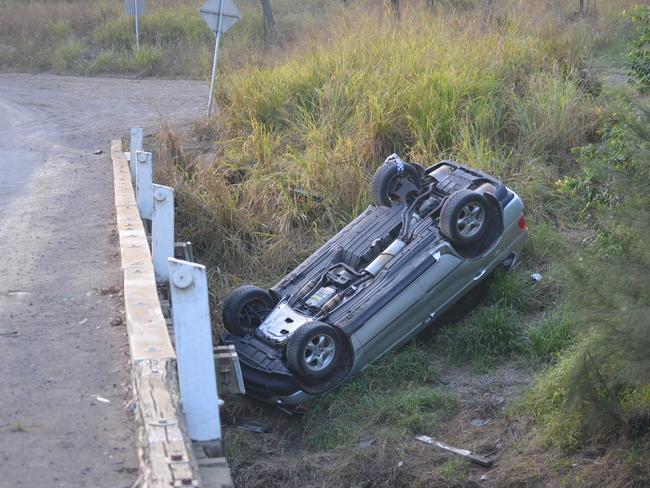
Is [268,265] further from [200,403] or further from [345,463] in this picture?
[200,403]

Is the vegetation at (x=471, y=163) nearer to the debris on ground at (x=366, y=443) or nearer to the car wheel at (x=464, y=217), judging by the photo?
the debris on ground at (x=366, y=443)

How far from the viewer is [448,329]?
30.9 feet

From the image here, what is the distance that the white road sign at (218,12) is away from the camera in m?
16.1

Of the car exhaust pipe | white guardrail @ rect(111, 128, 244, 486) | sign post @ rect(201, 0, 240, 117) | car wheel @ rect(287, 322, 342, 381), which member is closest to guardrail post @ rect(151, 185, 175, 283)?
white guardrail @ rect(111, 128, 244, 486)

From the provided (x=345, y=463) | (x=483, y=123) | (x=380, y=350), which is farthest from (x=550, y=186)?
(x=345, y=463)

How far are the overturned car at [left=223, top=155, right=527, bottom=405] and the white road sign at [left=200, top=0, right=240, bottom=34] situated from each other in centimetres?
747

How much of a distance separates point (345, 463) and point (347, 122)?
7066 millimetres

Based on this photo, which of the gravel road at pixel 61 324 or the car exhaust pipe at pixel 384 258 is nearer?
the gravel road at pixel 61 324

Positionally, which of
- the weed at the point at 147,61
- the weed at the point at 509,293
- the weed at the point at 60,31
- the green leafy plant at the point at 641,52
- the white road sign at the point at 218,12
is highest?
the green leafy plant at the point at 641,52

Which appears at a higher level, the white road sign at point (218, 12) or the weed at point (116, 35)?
the white road sign at point (218, 12)

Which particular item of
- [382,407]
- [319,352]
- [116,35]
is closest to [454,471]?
[382,407]

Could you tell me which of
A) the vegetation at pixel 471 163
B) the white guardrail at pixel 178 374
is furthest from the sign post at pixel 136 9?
the white guardrail at pixel 178 374

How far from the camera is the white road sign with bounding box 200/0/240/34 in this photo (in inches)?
632

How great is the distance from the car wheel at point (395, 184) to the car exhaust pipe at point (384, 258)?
84cm
